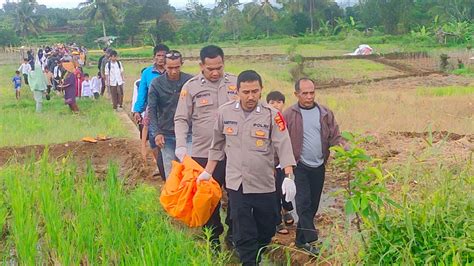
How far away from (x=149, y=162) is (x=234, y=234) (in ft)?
12.6

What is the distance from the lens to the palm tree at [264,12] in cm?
5266

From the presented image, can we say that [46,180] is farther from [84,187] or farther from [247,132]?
[247,132]

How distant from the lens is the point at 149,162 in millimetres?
8359

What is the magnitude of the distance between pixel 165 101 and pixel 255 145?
152 centimetres

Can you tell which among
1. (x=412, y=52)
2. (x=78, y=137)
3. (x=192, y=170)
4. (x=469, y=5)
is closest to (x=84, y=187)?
(x=192, y=170)

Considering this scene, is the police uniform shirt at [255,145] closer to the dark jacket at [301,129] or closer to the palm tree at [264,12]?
the dark jacket at [301,129]

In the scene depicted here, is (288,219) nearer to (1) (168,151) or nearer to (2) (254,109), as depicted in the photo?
(1) (168,151)

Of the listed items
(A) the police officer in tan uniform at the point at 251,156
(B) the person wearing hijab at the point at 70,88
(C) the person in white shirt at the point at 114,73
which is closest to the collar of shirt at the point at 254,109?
(A) the police officer in tan uniform at the point at 251,156

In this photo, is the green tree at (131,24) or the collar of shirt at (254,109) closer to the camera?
the collar of shirt at (254,109)

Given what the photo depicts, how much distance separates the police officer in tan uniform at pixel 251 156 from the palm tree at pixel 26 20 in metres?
56.2

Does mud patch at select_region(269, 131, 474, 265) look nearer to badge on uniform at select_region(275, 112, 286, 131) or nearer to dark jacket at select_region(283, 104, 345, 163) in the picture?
dark jacket at select_region(283, 104, 345, 163)

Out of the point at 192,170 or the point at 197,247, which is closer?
the point at 197,247

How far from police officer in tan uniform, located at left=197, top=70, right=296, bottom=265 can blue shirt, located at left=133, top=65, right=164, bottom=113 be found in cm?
188

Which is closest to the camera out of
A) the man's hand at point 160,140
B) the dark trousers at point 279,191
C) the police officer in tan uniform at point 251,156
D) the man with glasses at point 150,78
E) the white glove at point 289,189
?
the white glove at point 289,189
